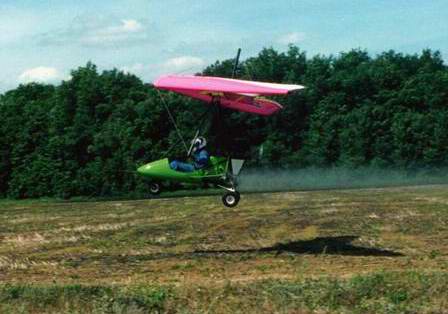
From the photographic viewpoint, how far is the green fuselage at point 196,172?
87.9 ft

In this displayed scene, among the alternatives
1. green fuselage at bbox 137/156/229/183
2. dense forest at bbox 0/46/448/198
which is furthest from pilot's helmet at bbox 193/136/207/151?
dense forest at bbox 0/46/448/198

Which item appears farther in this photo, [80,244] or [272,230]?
[272,230]

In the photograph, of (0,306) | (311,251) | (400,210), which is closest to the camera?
(0,306)

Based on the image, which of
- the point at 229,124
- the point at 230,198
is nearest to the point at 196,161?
the point at 230,198

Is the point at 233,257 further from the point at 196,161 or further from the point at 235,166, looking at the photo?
the point at 196,161

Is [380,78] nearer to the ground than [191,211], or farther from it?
farther from it

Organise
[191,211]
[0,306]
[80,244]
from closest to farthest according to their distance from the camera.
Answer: [0,306] → [80,244] → [191,211]

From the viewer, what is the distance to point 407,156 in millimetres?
68062

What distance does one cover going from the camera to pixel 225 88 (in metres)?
25.4

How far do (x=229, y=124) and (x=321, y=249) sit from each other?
36.6 metres

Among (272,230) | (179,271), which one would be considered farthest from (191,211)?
(179,271)

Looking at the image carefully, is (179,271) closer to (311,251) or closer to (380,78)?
(311,251)

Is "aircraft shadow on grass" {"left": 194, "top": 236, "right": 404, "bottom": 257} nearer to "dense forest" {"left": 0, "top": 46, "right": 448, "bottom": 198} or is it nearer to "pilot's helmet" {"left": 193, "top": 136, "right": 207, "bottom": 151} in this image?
"pilot's helmet" {"left": 193, "top": 136, "right": 207, "bottom": 151}

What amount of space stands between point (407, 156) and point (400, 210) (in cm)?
3237
